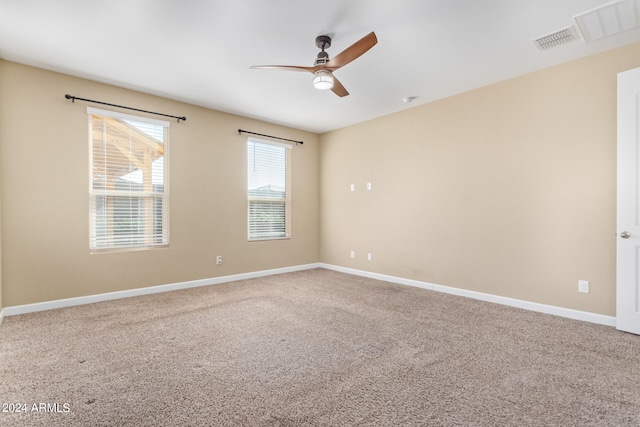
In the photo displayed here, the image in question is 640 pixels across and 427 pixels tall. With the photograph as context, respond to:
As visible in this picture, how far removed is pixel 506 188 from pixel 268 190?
363 centimetres

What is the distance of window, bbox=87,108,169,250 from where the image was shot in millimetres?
3803

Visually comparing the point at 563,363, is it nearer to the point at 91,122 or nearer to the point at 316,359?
the point at 316,359

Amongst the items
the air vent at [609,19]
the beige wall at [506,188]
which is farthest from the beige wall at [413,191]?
the air vent at [609,19]

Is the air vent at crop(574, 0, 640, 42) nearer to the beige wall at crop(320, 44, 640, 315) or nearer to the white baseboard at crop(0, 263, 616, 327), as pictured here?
the beige wall at crop(320, 44, 640, 315)

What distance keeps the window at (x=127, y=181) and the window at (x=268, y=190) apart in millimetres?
1380

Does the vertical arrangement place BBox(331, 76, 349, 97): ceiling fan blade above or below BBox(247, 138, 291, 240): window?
above

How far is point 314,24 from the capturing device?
8.46ft

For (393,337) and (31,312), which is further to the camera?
(31,312)

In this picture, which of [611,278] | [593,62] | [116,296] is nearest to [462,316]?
[611,278]

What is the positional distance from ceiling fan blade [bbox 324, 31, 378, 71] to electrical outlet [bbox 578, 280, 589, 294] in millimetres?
3160

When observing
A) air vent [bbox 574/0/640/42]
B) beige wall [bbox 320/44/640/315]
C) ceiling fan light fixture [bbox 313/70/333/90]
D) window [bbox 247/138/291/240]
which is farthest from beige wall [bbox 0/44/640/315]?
ceiling fan light fixture [bbox 313/70/333/90]

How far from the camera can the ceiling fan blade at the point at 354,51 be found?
89.2 inches

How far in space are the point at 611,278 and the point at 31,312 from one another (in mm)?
6026

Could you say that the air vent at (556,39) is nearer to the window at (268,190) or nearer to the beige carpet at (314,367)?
the beige carpet at (314,367)
